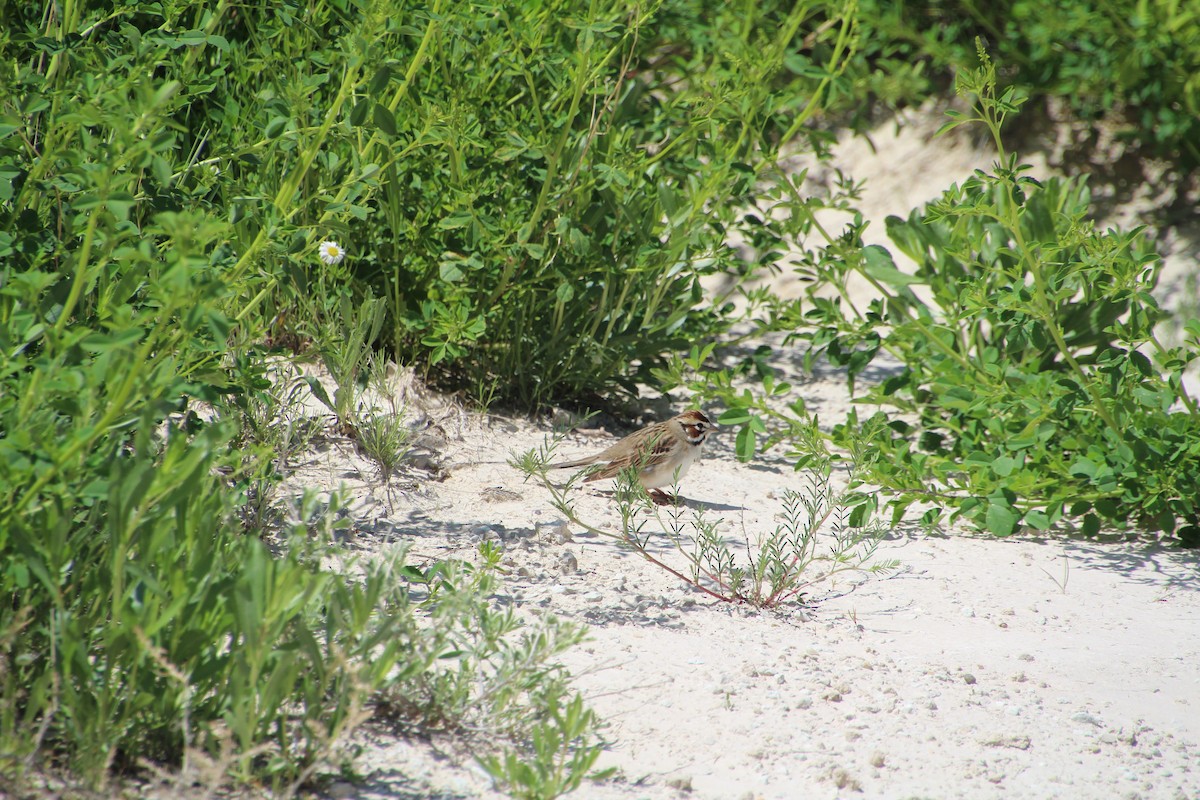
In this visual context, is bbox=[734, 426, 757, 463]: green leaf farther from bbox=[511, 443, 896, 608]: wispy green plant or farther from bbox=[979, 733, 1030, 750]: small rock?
bbox=[979, 733, 1030, 750]: small rock

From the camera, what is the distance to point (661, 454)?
4840mm

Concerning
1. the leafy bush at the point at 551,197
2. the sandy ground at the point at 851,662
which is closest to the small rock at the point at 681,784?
the sandy ground at the point at 851,662

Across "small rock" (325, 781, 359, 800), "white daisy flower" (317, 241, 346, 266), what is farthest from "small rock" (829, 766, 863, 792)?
"white daisy flower" (317, 241, 346, 266)

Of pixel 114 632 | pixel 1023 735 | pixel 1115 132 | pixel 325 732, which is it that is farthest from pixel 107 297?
pixel 1115 132

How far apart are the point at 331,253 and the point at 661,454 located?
161 cm

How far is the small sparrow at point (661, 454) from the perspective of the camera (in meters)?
4.78

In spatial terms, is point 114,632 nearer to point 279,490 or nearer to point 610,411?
point 279,490

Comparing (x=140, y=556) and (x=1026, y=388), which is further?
(x=1026, y=388)

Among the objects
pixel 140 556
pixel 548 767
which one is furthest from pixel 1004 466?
pixel 140 556

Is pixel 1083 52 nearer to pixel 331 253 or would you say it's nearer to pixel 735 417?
pixel 735 417

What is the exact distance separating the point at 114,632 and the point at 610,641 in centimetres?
152

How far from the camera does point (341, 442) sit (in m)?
4.67

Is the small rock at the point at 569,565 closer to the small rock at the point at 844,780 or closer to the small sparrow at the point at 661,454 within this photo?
the small sparrow at the point at 661,454

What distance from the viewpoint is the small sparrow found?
188 inches
